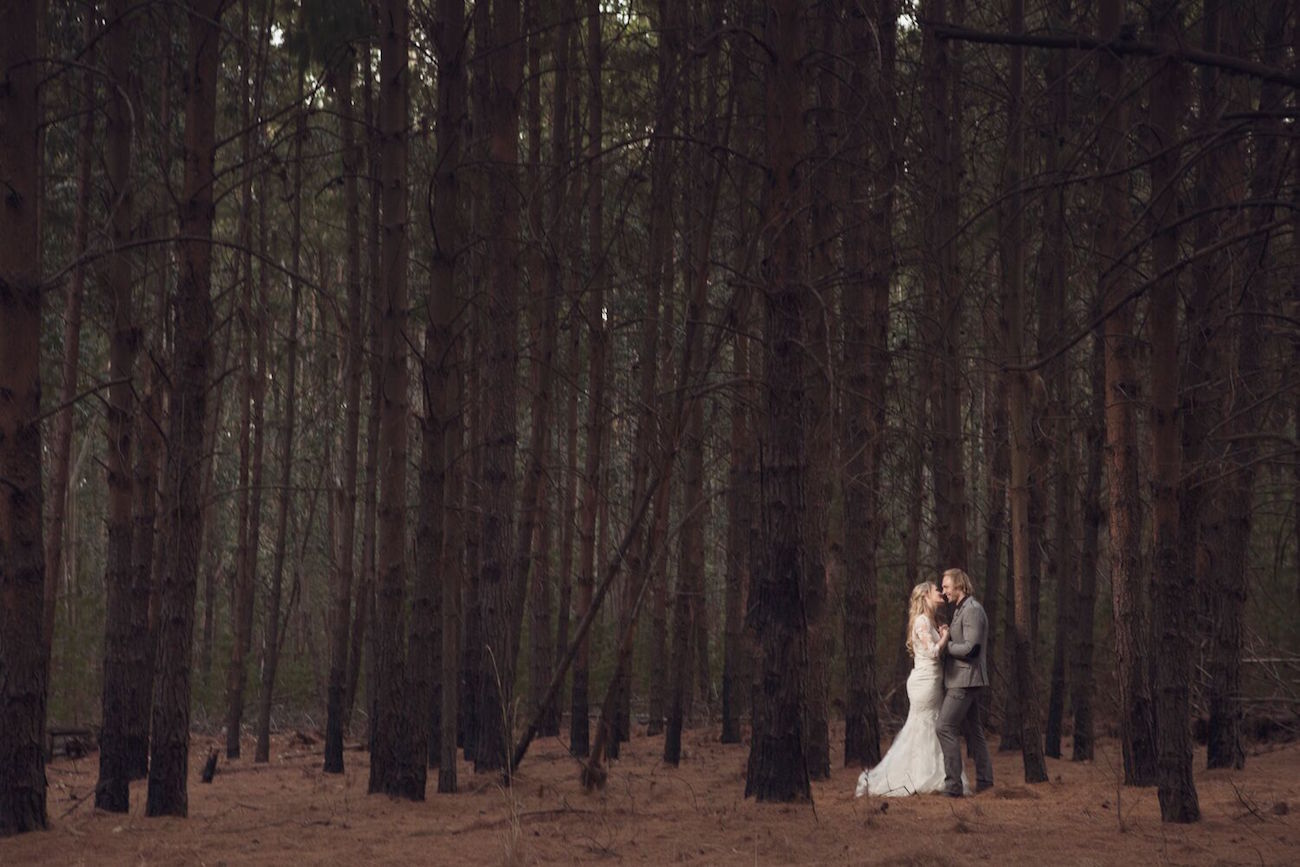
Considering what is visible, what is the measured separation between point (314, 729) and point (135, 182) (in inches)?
560

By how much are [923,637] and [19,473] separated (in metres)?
7.71

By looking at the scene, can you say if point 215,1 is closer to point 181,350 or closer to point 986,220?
point 181,350

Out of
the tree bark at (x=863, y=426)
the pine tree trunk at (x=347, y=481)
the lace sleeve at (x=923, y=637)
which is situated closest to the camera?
the lace sleeve at (x=923, y=637)

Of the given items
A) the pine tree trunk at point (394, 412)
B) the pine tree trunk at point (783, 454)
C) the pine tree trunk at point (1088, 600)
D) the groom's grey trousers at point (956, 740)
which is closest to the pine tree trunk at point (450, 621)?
the pine tree trunk at point (394, 412)

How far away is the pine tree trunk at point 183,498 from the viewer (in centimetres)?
940

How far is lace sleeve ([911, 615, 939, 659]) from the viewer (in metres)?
12.5

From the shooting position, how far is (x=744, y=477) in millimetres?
15328

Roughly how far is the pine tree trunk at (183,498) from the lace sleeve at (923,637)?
635cm

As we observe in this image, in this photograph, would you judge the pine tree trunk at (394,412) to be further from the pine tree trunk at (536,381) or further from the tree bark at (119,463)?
the tree bark at (119,463)

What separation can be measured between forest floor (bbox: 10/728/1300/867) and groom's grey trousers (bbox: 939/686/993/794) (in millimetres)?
248

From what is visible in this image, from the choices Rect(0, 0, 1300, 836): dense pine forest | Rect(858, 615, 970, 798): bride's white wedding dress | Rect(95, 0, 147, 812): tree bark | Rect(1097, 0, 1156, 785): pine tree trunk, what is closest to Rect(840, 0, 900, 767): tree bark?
Rect(0, 0, 1300, 836): dense pine forest

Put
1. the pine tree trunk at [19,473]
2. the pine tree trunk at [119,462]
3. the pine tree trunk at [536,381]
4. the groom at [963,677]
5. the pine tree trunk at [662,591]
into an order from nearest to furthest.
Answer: the pine tree trunk at [19,473] → the pine tree trunk at [119,462] → the groom at [963,677] → the pine tree trunk at [536,381] → the pine tree trunk at [662,591]

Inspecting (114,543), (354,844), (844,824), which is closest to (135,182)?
(114,543)

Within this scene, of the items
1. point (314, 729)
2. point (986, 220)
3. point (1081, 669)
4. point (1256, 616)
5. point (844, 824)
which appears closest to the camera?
point (844, 824)
